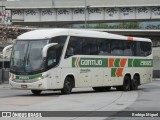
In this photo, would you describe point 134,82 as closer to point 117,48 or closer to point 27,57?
point 117,48

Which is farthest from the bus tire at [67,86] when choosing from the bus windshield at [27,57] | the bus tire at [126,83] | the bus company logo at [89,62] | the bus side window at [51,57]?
the bus tire at [126,83]

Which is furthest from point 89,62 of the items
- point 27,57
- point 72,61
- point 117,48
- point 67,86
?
point 27,57

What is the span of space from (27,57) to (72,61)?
8.95ft

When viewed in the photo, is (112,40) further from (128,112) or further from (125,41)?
(128,112)

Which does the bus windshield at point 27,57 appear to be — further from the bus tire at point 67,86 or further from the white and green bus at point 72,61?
the bus tire at point 67,86

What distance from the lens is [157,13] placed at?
67875 mm

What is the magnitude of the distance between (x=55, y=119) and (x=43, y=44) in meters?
10.1

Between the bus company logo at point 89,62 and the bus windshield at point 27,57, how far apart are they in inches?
95.8

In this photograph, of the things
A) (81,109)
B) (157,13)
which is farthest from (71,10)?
(81,109)

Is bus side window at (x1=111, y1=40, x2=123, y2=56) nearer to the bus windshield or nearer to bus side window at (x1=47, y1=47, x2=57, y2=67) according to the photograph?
bus side window at (x1=47, y1=47, x2=57, y2=67)

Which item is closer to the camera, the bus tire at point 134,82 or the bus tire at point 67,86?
the bus tire at point 67,86

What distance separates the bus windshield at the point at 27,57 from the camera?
2303cm

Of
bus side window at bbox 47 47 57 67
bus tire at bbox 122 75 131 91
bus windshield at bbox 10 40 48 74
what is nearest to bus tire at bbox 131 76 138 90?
bus tire at bbox 122 75 131 91

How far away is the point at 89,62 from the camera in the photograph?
86.5 ft
